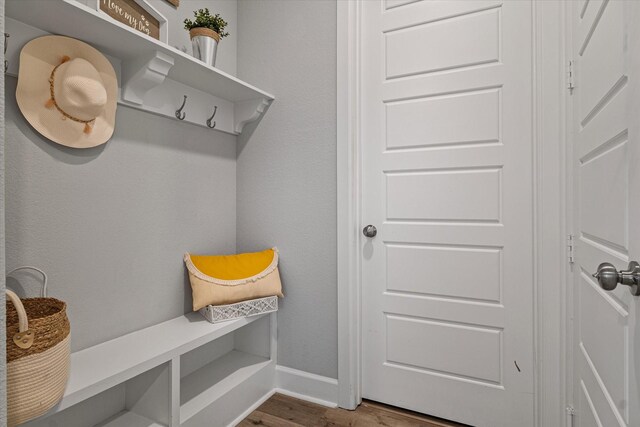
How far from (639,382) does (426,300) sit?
3.48ft

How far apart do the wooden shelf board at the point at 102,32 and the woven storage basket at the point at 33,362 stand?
85 cm

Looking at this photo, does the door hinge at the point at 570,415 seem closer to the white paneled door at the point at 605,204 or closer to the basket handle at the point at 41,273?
the white paneled door at the point at 605,204

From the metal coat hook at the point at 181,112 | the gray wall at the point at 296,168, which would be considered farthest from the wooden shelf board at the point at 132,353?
the metal coat hook at the point at 181,112

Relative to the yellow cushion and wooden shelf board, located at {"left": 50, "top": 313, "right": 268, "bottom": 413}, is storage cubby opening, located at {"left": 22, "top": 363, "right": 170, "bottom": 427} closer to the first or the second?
wooden shelf board, located at {"left": 50, "top": 313, "right": 268, "bottom": 413}

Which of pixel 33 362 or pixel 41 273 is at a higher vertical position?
pixel 41 273

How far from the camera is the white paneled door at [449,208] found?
Answer: 1.51 m

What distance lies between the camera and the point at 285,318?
1.95m

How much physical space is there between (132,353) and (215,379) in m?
0.54

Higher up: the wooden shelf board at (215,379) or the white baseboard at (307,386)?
the wooden shelf board at (215,379)

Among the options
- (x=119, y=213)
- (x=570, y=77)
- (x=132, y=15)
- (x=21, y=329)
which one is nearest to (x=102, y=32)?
(x=132, y=15)

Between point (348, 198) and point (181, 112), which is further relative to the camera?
point (348, 198)

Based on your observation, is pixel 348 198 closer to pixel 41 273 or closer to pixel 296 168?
pixel 296 168

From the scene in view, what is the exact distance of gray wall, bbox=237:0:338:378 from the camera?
1825 mm

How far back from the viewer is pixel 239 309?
1.66m
